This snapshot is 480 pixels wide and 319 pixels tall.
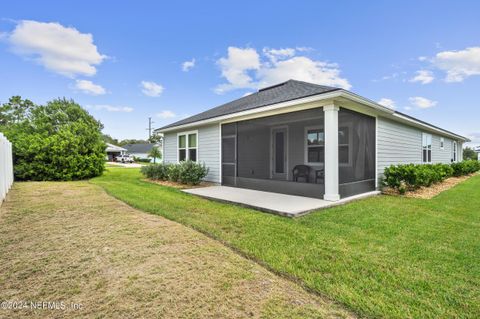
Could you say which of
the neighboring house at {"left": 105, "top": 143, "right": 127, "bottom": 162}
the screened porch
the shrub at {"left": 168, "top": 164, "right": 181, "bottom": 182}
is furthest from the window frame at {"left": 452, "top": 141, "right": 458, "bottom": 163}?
the neighboring house at {"left": 105, "top": 143, "right": 127, "bottom": 162}

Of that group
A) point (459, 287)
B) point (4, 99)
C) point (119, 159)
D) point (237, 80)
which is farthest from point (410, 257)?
point (4, 99)

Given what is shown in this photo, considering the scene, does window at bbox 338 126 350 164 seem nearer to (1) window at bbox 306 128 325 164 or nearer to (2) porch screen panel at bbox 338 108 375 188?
(2) porch screen panel at bbox 338 108 375 188

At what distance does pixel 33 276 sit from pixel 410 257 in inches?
170

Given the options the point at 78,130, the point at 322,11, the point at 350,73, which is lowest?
the point at 78,130

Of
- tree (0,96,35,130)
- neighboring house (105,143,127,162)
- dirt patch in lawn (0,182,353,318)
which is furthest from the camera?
neighboring house (105,143,127,162)

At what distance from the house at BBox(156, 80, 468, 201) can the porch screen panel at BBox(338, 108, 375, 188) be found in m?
0.03

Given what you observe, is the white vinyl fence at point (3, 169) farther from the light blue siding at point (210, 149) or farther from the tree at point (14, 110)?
the tree at point (14, 110)

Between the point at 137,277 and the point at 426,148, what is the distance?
1413cm

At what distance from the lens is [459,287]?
225 cm

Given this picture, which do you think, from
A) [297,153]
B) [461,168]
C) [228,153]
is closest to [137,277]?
[228,153]

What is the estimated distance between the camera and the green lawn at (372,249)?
2080mm

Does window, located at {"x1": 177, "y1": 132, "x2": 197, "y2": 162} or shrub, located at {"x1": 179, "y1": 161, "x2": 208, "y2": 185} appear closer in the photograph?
shrub, located at {"x1": 179, "y1": 161, "x2": 208, "y2": 185}

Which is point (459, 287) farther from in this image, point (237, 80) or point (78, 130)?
point (237, 80)

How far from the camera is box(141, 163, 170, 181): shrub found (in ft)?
35.9
